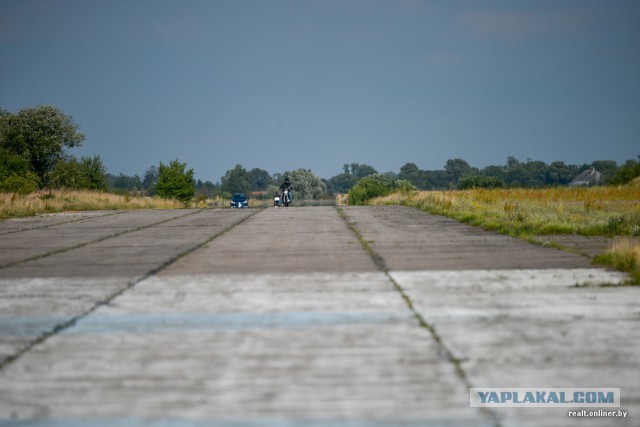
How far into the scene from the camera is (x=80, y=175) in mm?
53812

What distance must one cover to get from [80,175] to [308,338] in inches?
2053

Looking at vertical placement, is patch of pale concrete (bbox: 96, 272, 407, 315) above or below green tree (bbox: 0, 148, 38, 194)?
below

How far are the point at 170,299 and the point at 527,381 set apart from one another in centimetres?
403

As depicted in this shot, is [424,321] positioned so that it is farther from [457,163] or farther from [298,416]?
[457,163]

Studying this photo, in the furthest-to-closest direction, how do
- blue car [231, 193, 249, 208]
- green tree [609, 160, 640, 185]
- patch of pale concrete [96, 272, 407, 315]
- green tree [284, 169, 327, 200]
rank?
1. green tree [284, 169, 327, 200]
2. blue car [231, 193, 249, 208]
3. green tree [609, 160, 640, 185]
4. patch of pale concrete [96, 272, 407, 315]

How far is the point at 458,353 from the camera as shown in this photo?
15.9 ft

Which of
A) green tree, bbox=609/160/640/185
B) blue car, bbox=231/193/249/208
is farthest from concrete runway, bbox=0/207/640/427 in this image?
blue car, bbox=231/193/249/208

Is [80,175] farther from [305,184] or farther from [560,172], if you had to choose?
[560,172]

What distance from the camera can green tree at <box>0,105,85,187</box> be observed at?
62.8 m

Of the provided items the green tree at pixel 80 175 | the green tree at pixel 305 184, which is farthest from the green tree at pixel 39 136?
the green tree at pixel 305 184

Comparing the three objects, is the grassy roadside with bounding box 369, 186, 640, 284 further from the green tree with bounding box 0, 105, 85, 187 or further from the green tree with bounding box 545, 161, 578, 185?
the green tree with bounding box 545, 161, 578, 185

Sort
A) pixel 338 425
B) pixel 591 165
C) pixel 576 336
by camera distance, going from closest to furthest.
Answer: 1. pixel 338 425
2. pixel 576 336
3. pixel 591 165

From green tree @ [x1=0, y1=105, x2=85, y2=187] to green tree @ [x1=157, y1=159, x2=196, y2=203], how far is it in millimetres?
10951

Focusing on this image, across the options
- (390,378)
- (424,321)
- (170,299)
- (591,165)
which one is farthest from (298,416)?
(591,165)
